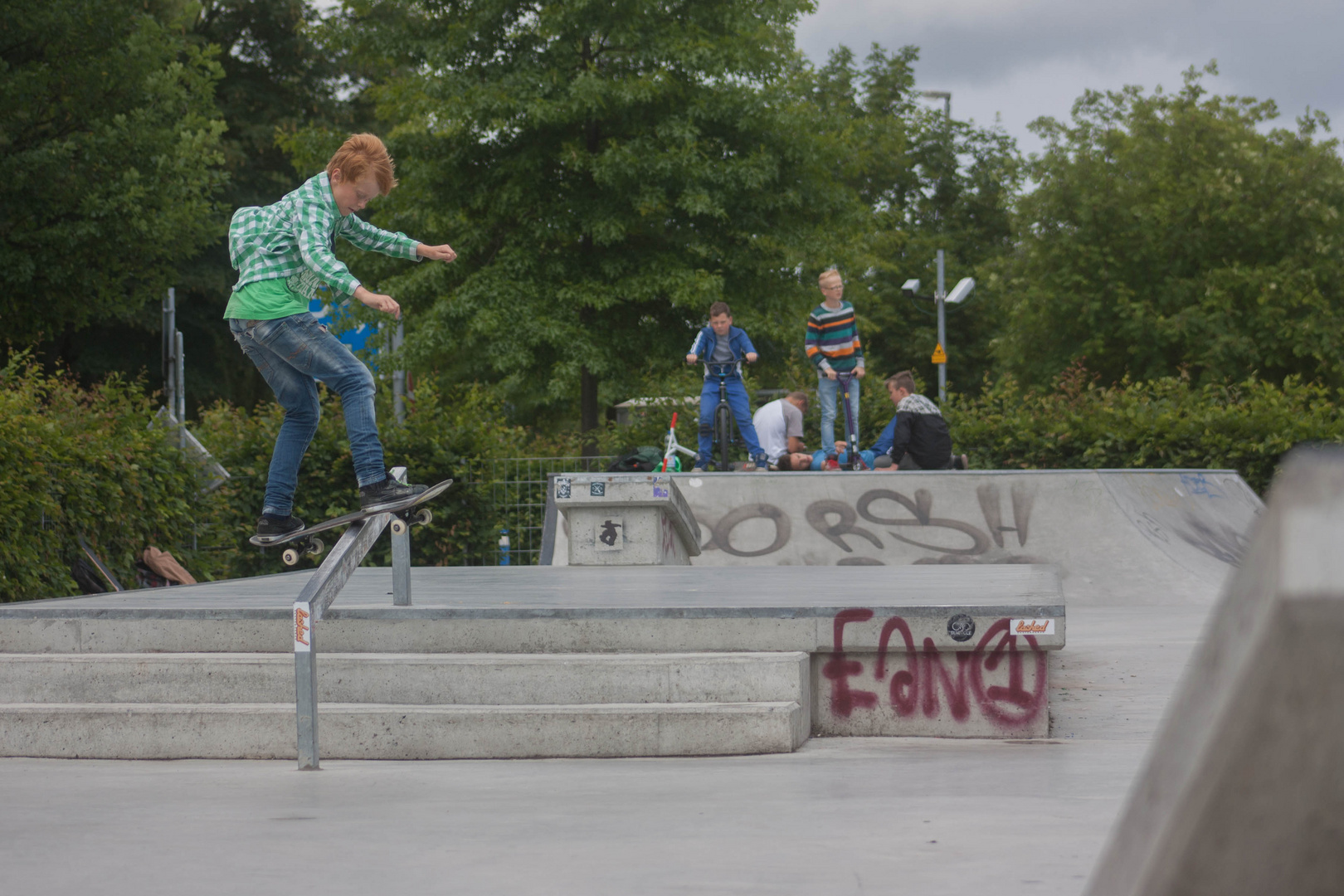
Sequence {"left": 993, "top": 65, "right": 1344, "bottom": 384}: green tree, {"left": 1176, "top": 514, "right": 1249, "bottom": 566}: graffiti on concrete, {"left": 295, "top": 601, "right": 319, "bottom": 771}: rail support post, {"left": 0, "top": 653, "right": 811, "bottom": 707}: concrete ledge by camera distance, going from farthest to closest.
Answer: {"left": 993, "top": 65, "right": 1344, "bottom": 384}: green tree, {"left": 1176, "top": 514, "right": 1249, "bottom": 566}: graffiti on concrete, {"left": 0, "top": 653, "right": 811, "bottom": 707}: concrete ledge, {"left": 295, "top": 601, "right": 319, "bottom": 771}: rail support post

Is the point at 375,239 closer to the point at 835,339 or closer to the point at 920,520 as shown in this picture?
the point at 920,520

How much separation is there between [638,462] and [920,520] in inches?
152

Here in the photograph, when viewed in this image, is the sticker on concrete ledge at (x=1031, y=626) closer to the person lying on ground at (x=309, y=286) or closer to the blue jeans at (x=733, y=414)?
the person lying on ground at (x=309, y=286)

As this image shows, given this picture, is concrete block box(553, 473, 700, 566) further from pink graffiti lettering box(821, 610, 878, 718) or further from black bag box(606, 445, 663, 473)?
pink graffiti lettering box(821, 610, 878, 718)

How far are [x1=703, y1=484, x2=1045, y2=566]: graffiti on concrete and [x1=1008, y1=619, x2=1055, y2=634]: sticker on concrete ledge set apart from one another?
656 centimetres

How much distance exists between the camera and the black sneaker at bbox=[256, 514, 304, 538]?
561cm

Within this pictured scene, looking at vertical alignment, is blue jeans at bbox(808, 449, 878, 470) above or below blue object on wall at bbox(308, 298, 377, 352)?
below

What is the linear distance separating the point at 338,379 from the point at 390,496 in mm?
573

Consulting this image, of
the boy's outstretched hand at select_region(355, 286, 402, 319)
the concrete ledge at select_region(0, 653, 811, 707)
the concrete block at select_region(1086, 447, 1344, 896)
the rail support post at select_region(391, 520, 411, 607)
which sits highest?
the boy's outstretched hand at select_region(355, 286, 402, 319)

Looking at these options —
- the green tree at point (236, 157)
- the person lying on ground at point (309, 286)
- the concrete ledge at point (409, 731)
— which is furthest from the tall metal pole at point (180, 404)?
the green tree at point (236, 157)

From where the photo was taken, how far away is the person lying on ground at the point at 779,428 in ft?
45.4

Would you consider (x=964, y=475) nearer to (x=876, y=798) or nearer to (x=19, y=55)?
(x=876, y=798)

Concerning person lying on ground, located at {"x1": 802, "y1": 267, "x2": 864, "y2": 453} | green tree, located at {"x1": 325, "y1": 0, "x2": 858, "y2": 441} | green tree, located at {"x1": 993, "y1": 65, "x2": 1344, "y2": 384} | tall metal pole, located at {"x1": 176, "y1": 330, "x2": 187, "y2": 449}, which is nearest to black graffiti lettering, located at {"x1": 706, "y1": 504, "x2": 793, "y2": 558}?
person lying on ground, located at {"x1": 802, "y1": 267, "x2": 864, "y2": 453}

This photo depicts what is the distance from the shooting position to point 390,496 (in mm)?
5324
